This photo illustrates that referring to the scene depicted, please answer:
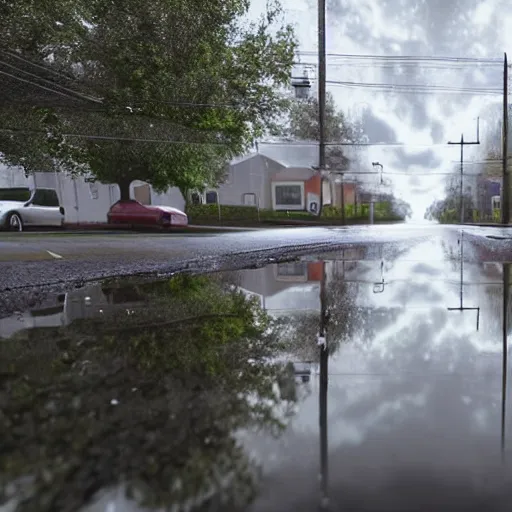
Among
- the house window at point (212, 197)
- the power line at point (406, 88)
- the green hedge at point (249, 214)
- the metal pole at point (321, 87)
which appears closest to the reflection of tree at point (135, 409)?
the green hedge at point (249, 214)

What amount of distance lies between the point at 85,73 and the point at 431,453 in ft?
26.3

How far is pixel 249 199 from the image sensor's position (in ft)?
29.9

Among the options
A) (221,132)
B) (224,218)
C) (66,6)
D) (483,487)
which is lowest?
(483,487)

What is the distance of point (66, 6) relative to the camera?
703 centimetres

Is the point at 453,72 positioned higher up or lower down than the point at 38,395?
higher up

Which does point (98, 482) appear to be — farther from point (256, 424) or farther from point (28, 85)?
point (28, 85)

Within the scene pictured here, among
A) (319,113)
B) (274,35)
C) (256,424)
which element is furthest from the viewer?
(319,113)

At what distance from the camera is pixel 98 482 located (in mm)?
1032

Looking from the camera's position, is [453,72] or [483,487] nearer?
[483,487]

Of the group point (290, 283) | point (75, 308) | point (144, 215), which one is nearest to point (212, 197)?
point (144, 215)

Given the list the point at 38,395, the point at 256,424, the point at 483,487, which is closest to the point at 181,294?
the point at 38,395

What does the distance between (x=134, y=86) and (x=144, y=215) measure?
244 cm

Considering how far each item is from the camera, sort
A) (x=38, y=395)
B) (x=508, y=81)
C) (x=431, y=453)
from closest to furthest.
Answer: (x=431, y=453), (x=38, y=395), (x=508, y=81)

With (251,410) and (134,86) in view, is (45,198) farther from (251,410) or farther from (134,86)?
(251,410)
